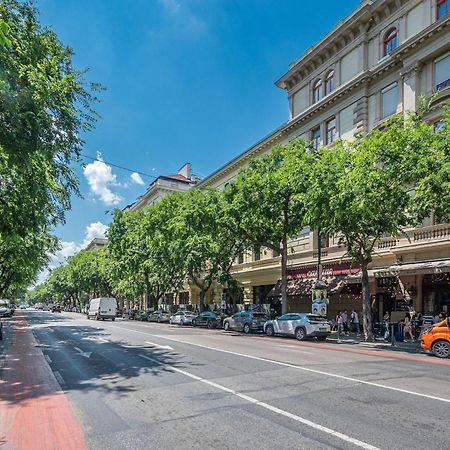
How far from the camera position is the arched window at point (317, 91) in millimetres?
34031

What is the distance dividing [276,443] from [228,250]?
29407 mm

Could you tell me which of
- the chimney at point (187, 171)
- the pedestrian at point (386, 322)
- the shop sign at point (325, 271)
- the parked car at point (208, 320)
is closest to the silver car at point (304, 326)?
the pedestrian at point (386, 322)

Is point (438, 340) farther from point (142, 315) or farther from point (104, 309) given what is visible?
point (142, 315)

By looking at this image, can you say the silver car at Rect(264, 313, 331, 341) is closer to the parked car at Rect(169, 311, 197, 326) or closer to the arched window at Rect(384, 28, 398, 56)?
the parked car at Rect(169, 311, 197, 326)

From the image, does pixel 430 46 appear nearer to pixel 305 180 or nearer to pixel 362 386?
pixel 305 180

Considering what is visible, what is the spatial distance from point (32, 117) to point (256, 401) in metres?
7.38

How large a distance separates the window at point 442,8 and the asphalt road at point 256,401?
65.4 ft

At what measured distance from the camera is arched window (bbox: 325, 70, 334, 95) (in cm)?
3275

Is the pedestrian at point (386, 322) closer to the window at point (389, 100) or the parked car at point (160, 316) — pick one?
the window at point (389, 100)

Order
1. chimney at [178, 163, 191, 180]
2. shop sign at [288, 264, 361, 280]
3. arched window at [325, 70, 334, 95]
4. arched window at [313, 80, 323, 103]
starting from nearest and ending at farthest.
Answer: shop sign at [288, 264, 361, 280] < arched window at [325, 70, 334, 95] < arched window at [313, 80, 323, 103] < chimney at [178, 163, 191, 180]

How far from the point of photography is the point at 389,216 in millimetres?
19266

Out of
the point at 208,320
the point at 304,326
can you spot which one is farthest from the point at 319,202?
the point at 208,320

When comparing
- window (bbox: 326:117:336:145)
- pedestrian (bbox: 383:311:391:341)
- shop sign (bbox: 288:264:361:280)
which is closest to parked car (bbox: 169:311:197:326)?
shop sign (bbox: 288:264:361:280)

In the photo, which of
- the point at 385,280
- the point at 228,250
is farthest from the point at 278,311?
the point at 385,280
